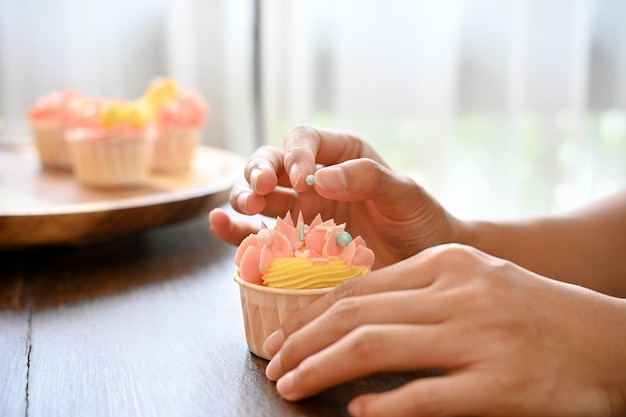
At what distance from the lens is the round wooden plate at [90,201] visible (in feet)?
A: 4.22

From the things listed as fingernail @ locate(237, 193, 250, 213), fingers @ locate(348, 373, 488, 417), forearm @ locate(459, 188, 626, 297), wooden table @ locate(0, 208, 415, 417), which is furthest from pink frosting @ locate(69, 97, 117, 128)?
fingers @ locate(348, 373, 488, 417)

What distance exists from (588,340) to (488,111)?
1897 millimetres

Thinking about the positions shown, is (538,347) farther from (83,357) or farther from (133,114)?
(133,114)

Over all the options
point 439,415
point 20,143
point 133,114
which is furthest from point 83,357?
point 20,143

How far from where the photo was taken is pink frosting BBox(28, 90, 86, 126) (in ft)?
6.69

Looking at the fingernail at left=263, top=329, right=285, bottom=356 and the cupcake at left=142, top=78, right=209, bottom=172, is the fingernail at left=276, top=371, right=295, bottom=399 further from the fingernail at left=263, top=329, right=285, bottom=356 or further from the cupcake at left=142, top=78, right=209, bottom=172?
the cupcake at left=142, top=78, right=209, bottom=172

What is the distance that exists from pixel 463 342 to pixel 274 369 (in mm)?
192

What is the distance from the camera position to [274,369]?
802mm

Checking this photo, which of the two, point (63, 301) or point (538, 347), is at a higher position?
point (538, 347)

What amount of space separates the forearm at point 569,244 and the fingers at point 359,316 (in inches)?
17.9

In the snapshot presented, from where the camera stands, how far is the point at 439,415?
694 mm

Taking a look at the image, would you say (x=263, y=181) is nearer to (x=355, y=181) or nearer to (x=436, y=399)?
(x=355, y=181)

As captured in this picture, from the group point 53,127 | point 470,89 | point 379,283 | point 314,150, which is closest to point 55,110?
point 53,127

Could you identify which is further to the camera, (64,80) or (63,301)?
(64,80)
